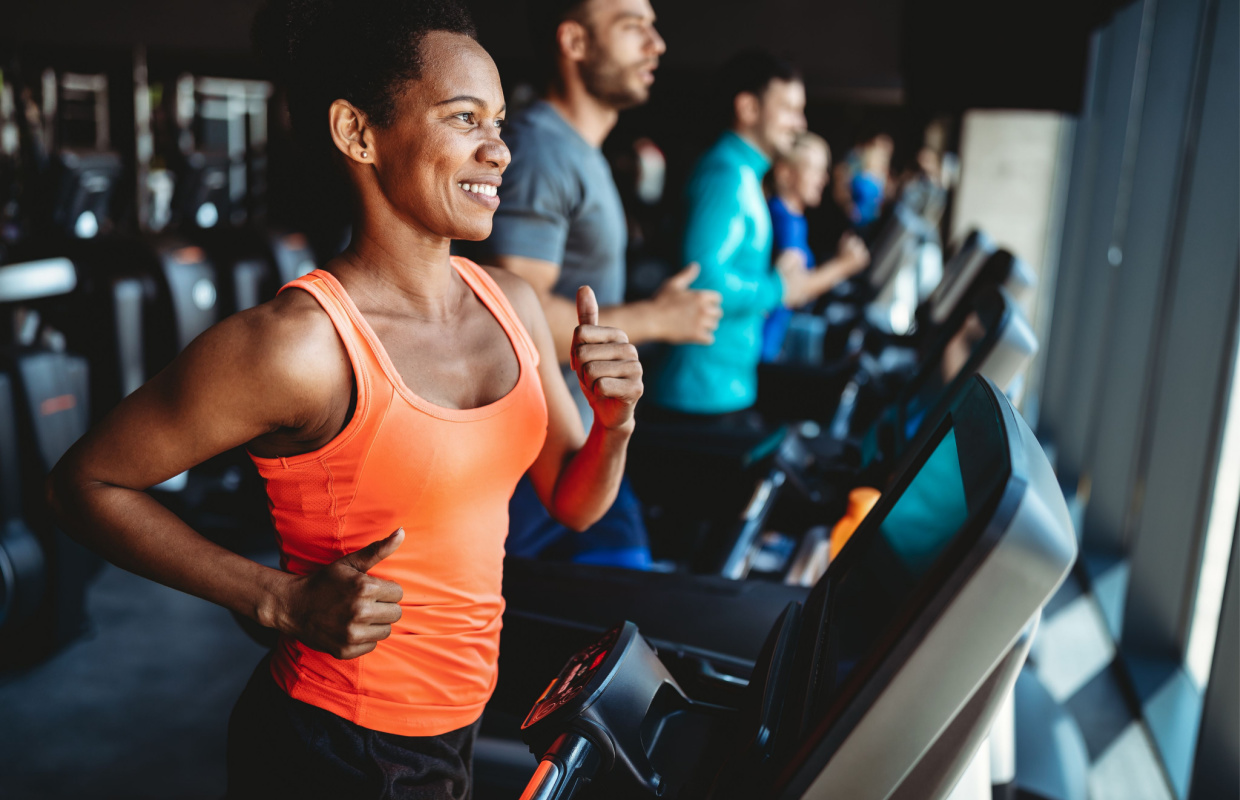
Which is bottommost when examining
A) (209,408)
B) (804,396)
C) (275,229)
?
(804,396)

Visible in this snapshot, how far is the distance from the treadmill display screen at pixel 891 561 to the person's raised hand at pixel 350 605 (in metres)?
0.40

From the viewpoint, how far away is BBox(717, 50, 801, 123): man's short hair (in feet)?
9.50

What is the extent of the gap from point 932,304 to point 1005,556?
2709mm

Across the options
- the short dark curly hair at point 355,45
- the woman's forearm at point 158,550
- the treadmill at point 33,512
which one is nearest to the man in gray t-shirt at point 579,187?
the short dark curly hair at point 355,45

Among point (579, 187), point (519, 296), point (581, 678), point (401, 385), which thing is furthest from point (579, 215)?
point (581, 678)

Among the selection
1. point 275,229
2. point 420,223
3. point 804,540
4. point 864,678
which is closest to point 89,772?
point 804,540

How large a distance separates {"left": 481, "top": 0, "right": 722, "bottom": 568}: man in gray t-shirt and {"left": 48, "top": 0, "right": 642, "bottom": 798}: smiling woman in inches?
24.8

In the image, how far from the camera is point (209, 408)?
3.00 feet

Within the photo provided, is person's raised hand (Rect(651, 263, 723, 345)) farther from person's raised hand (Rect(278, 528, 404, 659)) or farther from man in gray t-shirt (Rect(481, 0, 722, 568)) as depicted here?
person's raised hand (Rect(278, 528, 404, 659))

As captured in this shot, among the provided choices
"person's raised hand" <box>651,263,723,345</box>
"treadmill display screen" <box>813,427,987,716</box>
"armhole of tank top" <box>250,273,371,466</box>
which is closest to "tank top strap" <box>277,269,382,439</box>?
"armhole of tank top" <box>250,273,371,466</box>

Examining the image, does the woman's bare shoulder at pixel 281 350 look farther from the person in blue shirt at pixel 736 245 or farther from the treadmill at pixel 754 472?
the person in blue shirt at pixel 736 245

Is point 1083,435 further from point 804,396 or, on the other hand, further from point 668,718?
point 668,718

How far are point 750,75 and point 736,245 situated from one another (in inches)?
23.5

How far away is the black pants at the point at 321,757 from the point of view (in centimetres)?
102
